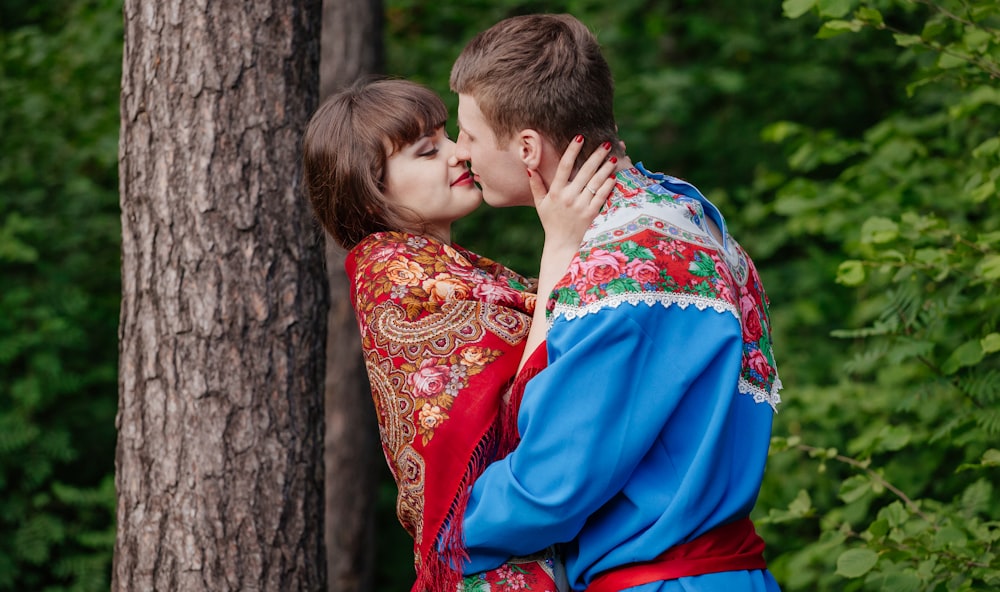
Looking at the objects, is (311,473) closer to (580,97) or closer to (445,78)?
(580,97)

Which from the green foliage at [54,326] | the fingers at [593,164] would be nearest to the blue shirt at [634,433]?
the fingers at [593,164]

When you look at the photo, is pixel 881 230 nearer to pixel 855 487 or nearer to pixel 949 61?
pixel 949 61

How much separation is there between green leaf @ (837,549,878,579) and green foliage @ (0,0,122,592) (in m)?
3.91

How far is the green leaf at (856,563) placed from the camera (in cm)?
255

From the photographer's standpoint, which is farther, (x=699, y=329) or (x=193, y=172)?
(x=193, y=172)

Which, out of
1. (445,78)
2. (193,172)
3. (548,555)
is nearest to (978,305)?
(548,555)

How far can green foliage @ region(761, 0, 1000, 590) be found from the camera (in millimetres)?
2744

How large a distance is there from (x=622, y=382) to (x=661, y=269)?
0.74ft

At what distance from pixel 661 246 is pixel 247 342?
131 centimetres

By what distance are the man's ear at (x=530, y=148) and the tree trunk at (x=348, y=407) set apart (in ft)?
12.5

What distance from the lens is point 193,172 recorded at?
8.77 ft

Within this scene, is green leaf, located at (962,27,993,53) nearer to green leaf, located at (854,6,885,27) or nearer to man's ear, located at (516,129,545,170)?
green leaf, located at (854,6,885,27)

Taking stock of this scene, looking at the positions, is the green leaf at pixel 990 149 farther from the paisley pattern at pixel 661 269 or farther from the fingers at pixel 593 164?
the fingers at pixel 593 164

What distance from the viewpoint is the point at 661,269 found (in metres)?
1.83
